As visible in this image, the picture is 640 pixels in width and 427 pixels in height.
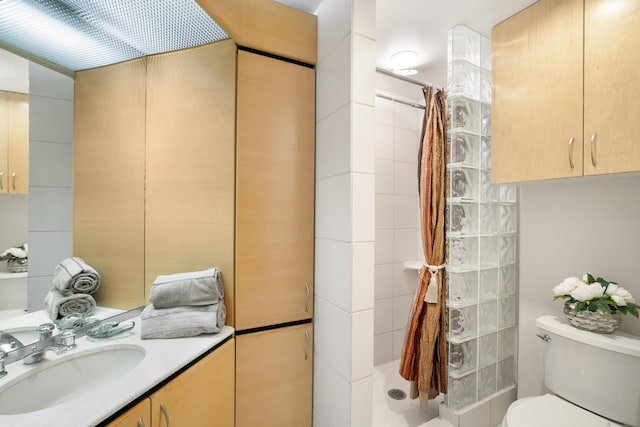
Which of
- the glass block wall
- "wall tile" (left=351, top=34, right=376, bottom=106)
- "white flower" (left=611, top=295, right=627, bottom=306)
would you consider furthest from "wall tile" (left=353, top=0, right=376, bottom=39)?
"white flower" (left=611, top=295, right=627, bottom=306)

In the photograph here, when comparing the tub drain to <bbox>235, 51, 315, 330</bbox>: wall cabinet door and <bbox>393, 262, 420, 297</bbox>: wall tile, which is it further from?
<bbox>235, 51, 315, 330</bbox>: wall cabinet door

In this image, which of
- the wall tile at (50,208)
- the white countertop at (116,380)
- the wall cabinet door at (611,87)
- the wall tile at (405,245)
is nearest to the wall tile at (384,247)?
the wall tile at (405,245)

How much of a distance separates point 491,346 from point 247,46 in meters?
2.16

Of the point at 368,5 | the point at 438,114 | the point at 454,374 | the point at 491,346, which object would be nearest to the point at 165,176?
the point at 368,5

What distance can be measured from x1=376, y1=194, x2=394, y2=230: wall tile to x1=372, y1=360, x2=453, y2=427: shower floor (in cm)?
121

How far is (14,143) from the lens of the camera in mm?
909

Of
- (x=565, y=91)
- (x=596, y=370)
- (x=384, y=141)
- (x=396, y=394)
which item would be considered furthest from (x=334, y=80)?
(x=396, y=394)

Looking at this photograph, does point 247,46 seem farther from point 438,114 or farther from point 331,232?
point 438,114

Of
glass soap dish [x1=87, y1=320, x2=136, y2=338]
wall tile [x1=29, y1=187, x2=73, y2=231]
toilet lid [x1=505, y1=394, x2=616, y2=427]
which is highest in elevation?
wall tile [x1=29, y1=187, x2=73, y2=231]

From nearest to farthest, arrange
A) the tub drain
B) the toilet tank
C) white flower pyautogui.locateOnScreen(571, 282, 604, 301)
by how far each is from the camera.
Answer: the toilet tank → white flower pyautogui.locateOnScreen(571, 282, 604, 301) → the tub drain

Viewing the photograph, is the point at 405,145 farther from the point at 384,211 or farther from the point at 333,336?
the point at 333,336

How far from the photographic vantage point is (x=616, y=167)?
42.3 inches

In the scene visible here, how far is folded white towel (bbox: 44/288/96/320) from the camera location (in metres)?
1.00

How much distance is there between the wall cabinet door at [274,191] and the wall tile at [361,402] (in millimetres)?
368
